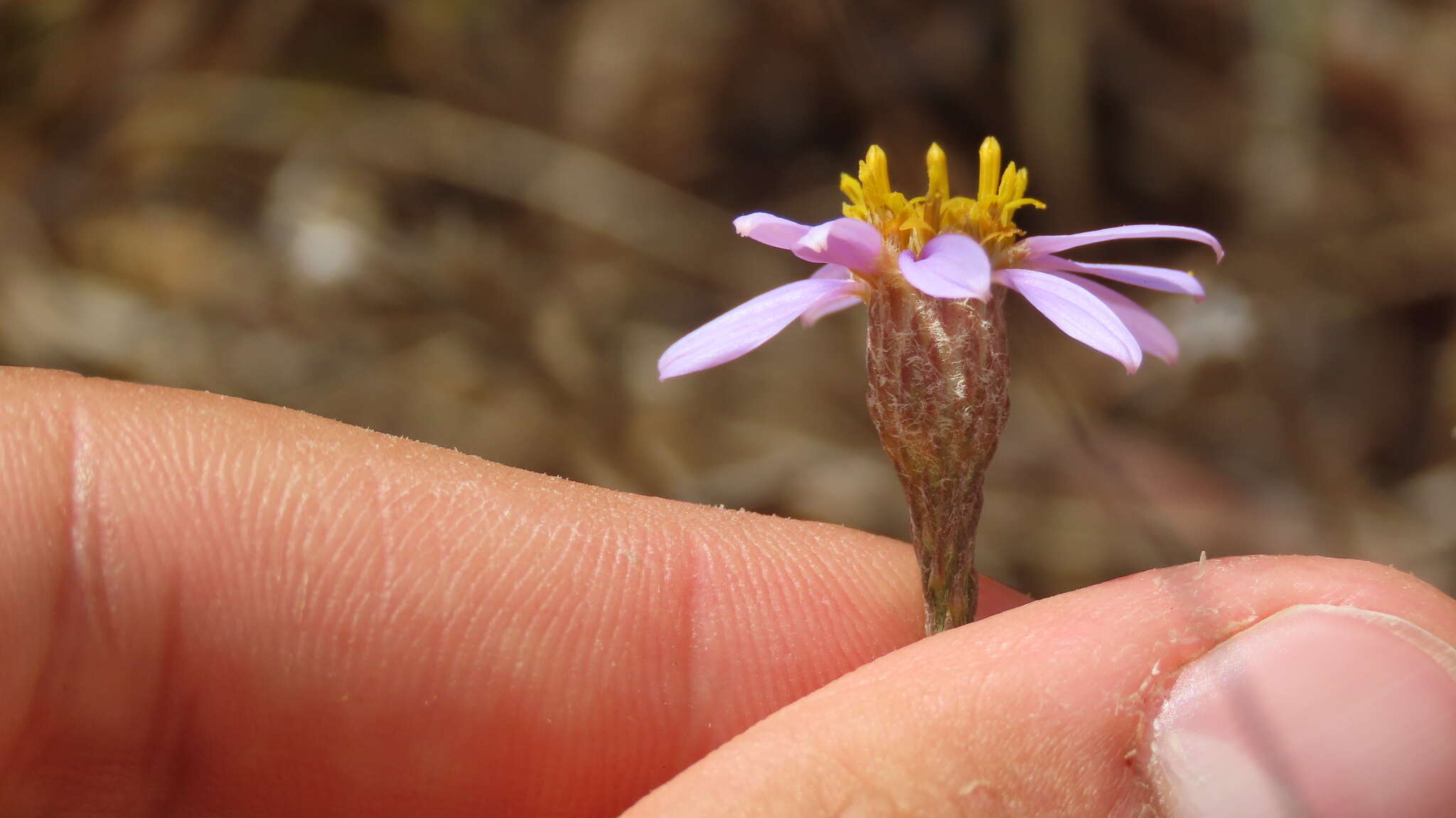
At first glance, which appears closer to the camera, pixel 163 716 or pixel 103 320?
pixel 163 716

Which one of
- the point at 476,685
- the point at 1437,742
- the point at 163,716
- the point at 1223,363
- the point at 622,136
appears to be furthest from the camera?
the point at 622,136

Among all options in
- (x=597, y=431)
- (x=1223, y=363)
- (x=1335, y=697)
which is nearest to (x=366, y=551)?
(x=1335, y=697)

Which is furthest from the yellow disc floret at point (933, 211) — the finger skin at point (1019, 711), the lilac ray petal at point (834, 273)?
the finger skin at point (1019, 711)

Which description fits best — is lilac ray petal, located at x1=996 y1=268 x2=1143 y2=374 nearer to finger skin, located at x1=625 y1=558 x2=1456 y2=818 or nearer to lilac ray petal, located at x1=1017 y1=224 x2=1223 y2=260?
lilac ray petal, located at x1=1017 y1=224 x2=1223 y2=260

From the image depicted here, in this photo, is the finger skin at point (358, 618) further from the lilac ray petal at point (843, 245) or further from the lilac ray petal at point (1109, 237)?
the lilac ray petal at point (843, 245)

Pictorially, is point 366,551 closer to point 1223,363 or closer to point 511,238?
point 511,238

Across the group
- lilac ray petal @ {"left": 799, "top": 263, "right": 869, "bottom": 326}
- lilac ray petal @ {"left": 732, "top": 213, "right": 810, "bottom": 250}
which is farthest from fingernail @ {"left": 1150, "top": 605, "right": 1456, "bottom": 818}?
lilac ray petal @ {"left": 732, "top": 213, "right": 810, "bottom": 250}

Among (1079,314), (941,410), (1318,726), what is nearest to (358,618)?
(941,410)
